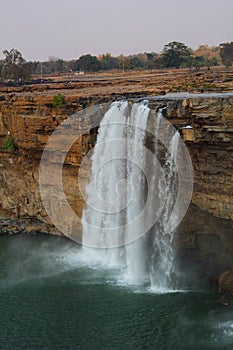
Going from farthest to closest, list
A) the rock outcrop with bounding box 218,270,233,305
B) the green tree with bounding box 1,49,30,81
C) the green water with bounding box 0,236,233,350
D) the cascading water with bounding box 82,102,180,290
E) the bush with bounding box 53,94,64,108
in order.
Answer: the green tree with bounding box 1,49,30,81
the bush with bounding box 53,94,64,108
the cascading water with bounding box 82,102,180,290
the rock outcrop with bounding box 218,270,233,305
the green water with bounding box 0,236,233,350

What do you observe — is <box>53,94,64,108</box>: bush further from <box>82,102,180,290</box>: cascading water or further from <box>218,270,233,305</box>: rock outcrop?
<box>218,270,233,305</box>: rock outcrop

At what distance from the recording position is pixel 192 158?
558 inches

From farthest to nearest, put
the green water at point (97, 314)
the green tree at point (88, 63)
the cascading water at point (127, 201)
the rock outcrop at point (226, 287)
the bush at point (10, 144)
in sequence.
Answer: the green tree at point (88, 63)
the bush at point (10, 144)
the cascading water at point (127, 201)
the rock outcrop at point (226, 287)
the green water at point (97, 314)

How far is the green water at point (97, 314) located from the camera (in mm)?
11719

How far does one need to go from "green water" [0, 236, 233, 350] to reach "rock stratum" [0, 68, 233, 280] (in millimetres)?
1885

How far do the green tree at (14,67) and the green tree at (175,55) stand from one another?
11717mm

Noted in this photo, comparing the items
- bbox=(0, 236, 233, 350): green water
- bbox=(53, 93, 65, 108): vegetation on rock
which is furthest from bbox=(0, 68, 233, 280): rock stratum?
bbox=(0, 236, 233, 350): green water

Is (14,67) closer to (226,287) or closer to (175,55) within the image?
(175,55)

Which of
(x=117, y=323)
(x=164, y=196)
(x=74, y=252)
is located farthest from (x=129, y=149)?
(x=117, y=323)

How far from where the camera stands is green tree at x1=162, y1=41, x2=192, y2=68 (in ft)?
121

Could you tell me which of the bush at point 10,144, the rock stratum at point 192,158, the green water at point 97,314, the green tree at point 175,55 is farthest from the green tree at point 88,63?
the green water at point 97,314

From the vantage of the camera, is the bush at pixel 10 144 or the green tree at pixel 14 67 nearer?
the bush at pixel 10 144

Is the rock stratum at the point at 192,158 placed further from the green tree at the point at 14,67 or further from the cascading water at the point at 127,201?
the green tree at the point at 14,67

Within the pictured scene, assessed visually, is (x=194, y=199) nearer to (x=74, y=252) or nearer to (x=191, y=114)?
(x=191, y=114)
